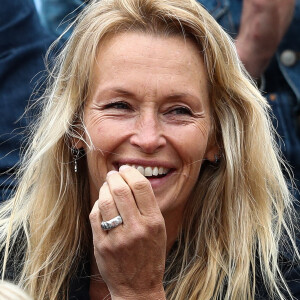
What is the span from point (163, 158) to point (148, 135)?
0.09 meters

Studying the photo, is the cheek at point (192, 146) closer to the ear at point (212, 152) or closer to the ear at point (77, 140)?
the ear at point (212, 152)

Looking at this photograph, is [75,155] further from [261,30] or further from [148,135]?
[261,30]

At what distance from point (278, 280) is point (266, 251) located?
10cm

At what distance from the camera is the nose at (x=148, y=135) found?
2396 mm

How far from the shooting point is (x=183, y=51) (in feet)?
8.34

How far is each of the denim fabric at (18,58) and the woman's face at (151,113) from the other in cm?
89

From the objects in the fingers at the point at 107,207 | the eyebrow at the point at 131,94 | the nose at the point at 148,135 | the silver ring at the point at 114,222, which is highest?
the eyebrow at the point at 131,94

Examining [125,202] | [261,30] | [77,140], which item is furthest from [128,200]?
[261,30]

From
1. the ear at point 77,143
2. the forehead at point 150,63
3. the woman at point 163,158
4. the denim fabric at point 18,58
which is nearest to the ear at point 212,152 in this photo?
the woman at point 163,158

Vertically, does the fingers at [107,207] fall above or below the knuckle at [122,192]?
below

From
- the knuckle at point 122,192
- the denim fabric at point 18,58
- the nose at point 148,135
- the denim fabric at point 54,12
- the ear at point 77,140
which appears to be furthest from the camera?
the denim fabric at point 54,12

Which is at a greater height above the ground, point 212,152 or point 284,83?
point 212,152

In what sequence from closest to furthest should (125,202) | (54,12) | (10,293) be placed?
(10,293) < (125,202) < (54,12)

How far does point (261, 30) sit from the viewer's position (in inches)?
126
